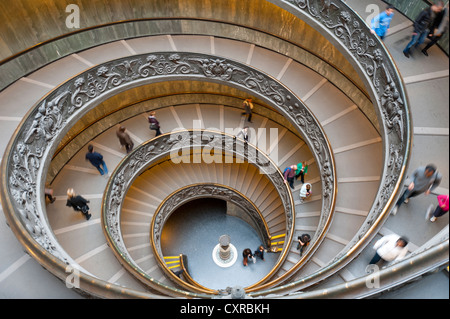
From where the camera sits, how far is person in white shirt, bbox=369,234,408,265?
487cm

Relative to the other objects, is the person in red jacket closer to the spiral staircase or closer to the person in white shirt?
the spiral staircase

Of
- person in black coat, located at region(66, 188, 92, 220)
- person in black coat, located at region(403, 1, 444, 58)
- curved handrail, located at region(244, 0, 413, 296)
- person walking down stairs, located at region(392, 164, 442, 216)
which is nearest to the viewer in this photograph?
person walking down stairs, located at region(392, 164, 442, 216)

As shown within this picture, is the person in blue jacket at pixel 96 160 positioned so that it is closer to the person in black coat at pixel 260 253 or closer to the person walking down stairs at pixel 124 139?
the person walking down stairs at pixel 124 139

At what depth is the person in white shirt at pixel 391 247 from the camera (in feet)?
16.0

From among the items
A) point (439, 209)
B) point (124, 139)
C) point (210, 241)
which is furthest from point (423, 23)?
point (210, 241)

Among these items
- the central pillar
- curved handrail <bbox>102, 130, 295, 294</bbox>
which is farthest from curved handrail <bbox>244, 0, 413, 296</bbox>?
the central pillar

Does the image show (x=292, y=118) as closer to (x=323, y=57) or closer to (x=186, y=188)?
(x=323, y=57)

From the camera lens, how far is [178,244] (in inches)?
539

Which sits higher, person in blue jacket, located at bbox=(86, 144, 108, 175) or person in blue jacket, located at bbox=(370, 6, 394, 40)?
person in blue jacket, located at bbox=(370, 6, 394, 40)

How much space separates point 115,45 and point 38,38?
231 cm

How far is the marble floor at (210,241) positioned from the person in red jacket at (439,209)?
8099 mm

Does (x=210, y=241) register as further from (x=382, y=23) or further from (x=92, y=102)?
(x=382, y=23)

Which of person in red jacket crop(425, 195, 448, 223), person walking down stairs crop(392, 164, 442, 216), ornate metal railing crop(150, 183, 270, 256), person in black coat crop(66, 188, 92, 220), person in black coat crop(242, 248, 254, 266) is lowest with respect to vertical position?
person in red jacket crop(425, 195, 448, 223)

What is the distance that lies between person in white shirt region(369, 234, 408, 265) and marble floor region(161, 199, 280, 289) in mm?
8013
